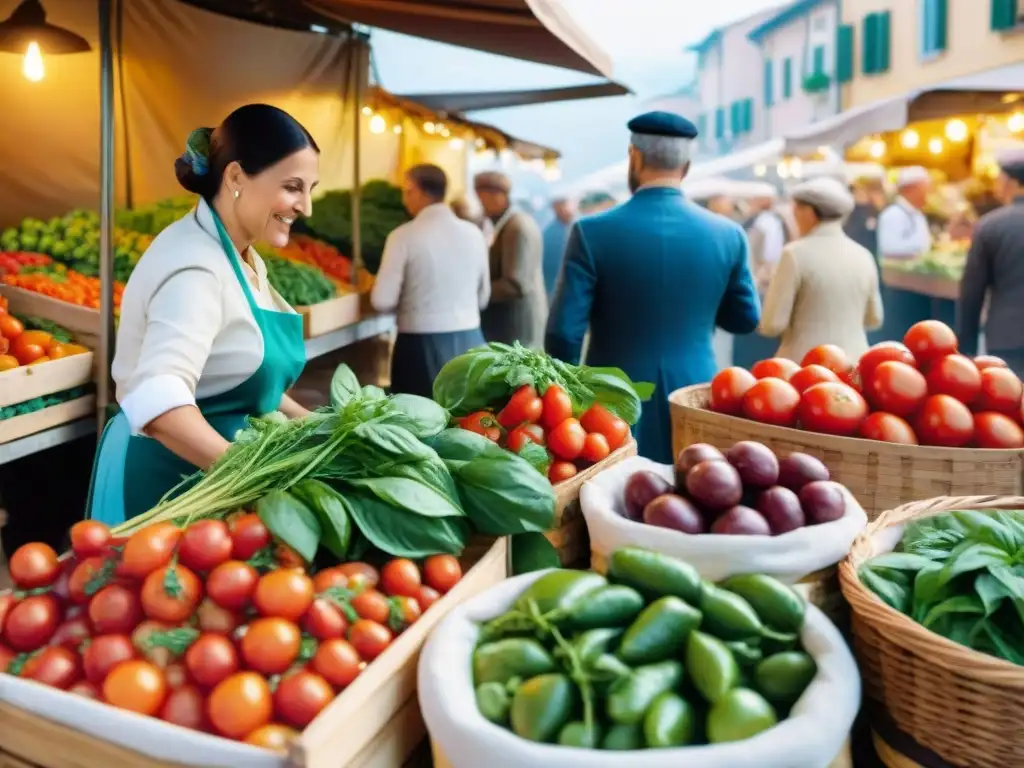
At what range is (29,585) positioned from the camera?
1.34 m

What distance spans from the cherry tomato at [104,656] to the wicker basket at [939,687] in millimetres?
984

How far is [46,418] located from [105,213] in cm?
77

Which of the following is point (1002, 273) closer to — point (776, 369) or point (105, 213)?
point (776, 369)

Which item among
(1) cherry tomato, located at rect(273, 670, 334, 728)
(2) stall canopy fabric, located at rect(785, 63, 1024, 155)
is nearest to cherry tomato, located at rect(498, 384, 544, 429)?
(1) cherry tomato, located at rect(273, 670, 334, 728)

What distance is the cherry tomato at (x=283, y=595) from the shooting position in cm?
121

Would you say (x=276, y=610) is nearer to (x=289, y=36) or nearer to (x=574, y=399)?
(x=574, y=399)

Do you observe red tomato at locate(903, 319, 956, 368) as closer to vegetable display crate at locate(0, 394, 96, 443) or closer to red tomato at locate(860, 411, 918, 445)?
red tomato at locate(860, 411, 918, 445)

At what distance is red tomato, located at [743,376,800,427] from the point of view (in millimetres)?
2234

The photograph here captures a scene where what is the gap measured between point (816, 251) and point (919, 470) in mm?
2542

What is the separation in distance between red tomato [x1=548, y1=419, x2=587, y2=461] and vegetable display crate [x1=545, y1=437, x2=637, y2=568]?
53 mm

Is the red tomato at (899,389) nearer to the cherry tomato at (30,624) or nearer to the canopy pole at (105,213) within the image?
the cherry tomato at (30,624)

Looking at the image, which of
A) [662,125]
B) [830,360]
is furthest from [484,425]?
[662,125]

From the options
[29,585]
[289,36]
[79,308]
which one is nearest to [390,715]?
[29,585]

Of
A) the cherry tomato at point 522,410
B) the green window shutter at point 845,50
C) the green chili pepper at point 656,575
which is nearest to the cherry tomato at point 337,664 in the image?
the green chili pepper at point 656,575
